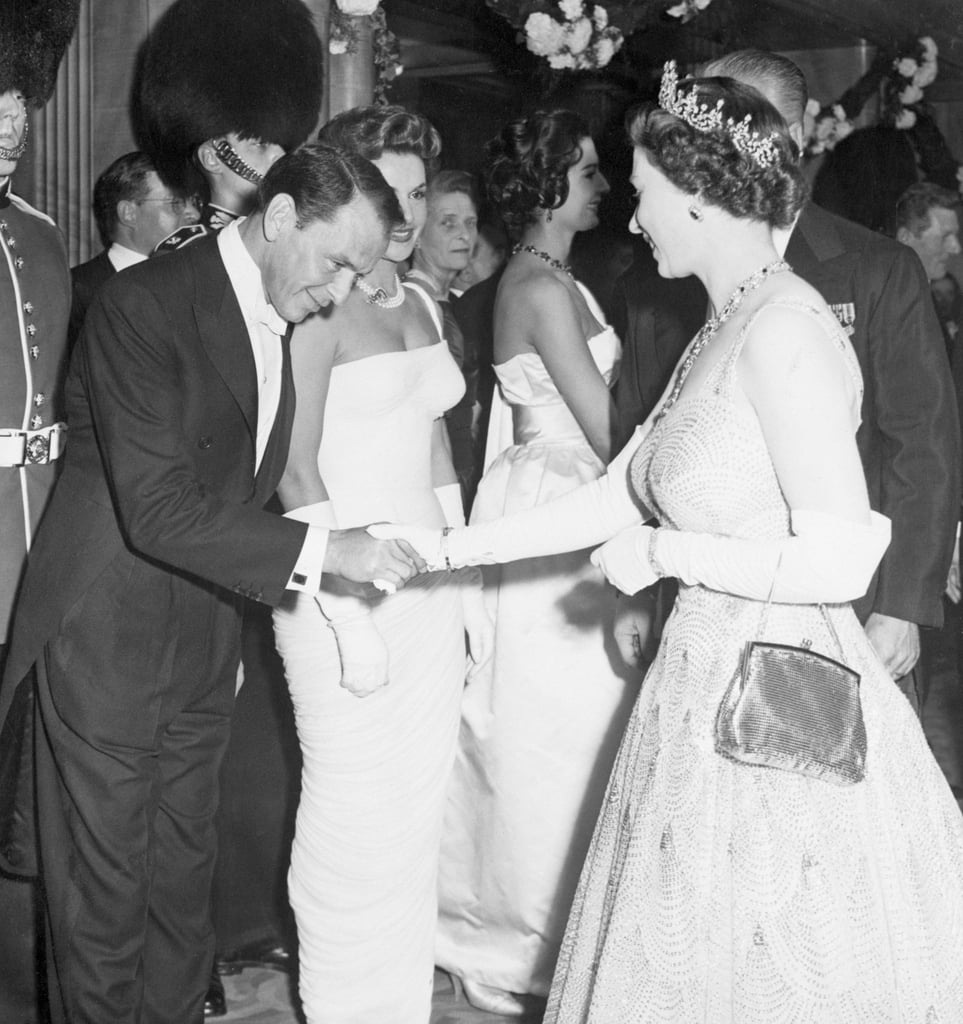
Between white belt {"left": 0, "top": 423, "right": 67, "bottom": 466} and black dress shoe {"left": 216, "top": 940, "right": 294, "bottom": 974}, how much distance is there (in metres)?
1.14

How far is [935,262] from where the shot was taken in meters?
4.92

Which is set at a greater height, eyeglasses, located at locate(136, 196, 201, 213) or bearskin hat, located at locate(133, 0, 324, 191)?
bearskin hat, located at locate(133, 0, 324, 191)

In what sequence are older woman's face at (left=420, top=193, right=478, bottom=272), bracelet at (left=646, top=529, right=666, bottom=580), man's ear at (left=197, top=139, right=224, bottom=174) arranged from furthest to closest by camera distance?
older woman's face at (left=420, top=193, right=478, bottom=272) < man's ear at (left=197, top=139, right=224, bottom=174) < bracelet at (left=646, top=529, right=666, bottom=580)

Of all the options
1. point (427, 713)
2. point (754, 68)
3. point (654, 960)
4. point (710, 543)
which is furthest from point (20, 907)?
point (754, 68)

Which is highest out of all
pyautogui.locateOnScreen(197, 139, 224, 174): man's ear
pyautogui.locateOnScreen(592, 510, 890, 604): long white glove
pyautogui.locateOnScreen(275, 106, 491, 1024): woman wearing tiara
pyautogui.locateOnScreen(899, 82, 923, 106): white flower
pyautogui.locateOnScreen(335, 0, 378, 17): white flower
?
pyautogui.locateOnScreen(335, 0, 378, 17): white flower

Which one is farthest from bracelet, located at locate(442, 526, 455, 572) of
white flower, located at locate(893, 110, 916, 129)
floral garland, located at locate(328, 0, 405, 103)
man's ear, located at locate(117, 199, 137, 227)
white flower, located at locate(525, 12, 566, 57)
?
white flower, located at locate(893, 110, 916, 129)

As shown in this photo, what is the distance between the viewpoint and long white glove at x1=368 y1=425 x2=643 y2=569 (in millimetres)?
2227

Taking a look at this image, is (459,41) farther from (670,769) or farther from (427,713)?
(670,769)

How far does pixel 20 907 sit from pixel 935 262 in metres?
3.75

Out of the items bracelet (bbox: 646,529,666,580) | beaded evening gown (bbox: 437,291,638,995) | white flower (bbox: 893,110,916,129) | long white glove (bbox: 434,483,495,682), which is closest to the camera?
bracelet (bbox: 646,529,666,580)

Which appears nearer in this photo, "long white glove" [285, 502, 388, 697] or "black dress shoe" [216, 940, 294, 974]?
"long white glove" [285, 502, 388, 697]

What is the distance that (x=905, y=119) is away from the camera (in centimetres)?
639

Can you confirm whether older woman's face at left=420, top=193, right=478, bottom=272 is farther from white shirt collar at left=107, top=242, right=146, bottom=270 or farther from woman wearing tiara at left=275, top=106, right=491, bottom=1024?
woman wearing tiara at left=275, top=106, right=491, bottom=1024

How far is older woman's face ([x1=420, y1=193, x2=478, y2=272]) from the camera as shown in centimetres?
367
